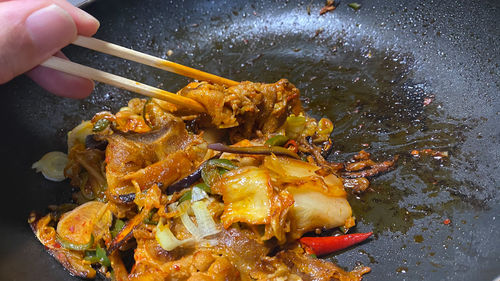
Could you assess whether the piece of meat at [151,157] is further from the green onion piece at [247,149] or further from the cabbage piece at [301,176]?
the cabbage piece at [301,176]

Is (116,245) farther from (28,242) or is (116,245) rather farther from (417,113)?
(417,113)

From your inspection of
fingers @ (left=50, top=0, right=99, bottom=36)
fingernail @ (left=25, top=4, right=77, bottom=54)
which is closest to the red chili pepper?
fingernail @ (left=25, top=4, right=77, bottom=54)

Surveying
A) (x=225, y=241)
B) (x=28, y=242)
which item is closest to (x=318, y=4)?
(x=225, y=241)

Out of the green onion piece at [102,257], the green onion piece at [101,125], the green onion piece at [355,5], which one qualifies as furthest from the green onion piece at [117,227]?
the green onion piece at [355,5]

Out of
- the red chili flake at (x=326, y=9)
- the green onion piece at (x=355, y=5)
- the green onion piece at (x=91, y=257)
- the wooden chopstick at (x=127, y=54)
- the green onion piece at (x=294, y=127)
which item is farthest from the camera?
the red chili flake at (x=326, y=9)

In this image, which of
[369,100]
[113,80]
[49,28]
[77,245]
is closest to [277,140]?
[369,100]

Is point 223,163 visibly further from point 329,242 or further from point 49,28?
point 49,28
